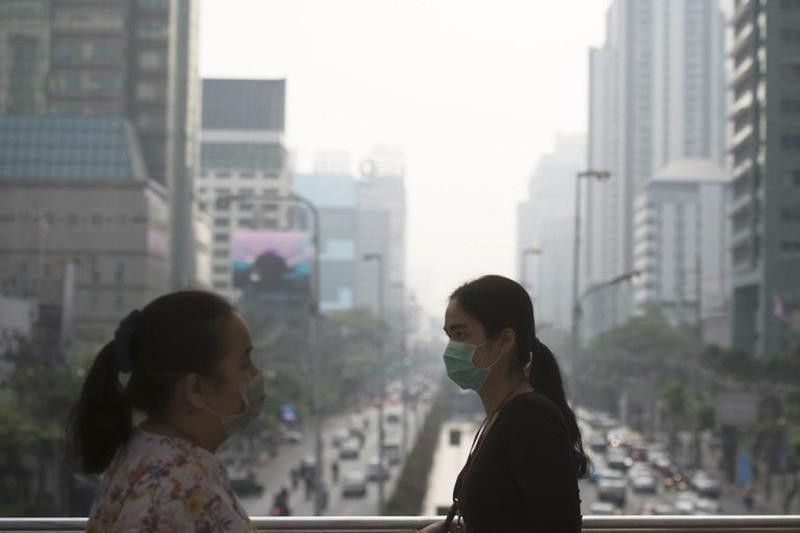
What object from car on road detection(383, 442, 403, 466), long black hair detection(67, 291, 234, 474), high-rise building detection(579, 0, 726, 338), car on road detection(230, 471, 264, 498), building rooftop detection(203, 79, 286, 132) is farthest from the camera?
high-rise building detection(579, 0, 726, 338)

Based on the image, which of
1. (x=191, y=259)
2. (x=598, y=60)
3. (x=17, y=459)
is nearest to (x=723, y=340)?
(x=191, y=259)

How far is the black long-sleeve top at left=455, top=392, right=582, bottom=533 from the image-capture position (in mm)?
3072

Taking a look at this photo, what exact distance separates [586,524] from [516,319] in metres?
1.88

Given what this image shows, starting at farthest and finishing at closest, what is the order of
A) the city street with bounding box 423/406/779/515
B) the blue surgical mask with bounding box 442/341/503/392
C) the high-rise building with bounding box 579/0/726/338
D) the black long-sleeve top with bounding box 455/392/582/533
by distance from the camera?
the high-rise building with bounding box 579/0/726/338, the city street with bounding box 423/406/779/515, the blue surgical mask with bounding box 442/341/503/392, the black long-sleeve top with bounding box 455/392/582/533

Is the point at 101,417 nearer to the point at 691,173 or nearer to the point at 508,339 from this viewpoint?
the point at 508,339

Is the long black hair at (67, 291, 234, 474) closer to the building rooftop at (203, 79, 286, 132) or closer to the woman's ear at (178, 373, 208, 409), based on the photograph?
the woman's ear at (178, 373, 208, 409)

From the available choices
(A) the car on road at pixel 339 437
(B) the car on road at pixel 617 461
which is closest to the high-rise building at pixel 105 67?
(A) the car on road at pixel 339 437

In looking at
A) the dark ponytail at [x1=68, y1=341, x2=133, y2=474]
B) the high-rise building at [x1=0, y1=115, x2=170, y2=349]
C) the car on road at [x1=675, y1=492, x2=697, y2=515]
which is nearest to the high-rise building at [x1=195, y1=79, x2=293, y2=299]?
the high-rise building at [x1=0, y1=115, x2=170, y2=349]

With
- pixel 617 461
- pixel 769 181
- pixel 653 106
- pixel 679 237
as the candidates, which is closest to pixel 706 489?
pixel 617 461

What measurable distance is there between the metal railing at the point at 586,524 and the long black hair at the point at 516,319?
5.04 feet

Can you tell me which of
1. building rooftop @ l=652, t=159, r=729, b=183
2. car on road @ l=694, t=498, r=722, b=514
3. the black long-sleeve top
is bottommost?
car on road @ l=694, t=498, r=722, b=514

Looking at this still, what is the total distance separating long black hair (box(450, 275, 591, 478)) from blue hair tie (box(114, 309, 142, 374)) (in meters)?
0.99

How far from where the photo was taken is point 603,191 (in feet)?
612

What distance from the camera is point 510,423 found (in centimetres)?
313
